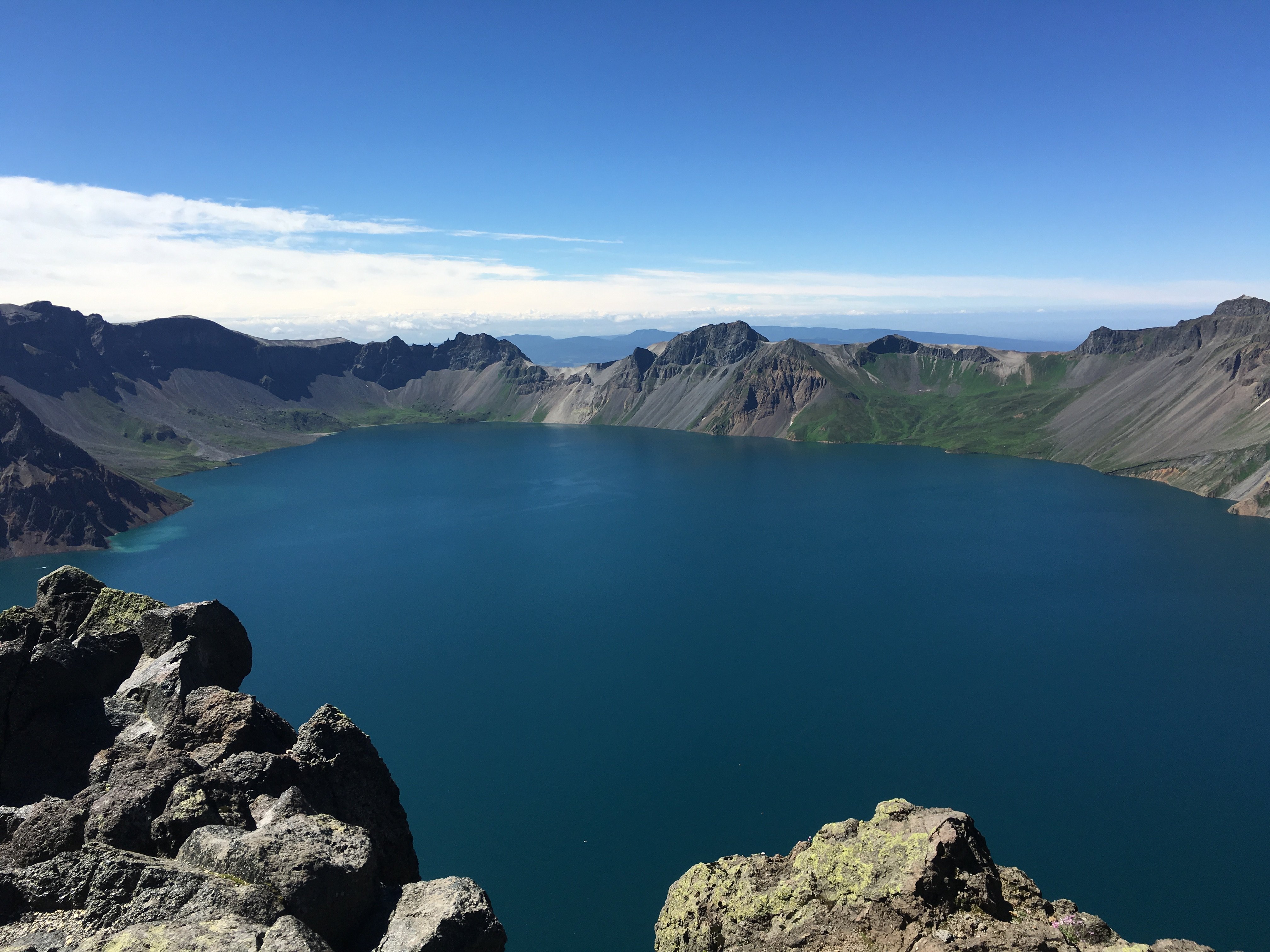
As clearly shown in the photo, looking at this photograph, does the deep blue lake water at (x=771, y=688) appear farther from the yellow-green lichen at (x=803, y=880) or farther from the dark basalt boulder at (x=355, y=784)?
the yellow-green lichen at (x=803, y=880)

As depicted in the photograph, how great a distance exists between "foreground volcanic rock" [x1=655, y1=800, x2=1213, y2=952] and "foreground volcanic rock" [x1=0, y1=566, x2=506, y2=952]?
692cm

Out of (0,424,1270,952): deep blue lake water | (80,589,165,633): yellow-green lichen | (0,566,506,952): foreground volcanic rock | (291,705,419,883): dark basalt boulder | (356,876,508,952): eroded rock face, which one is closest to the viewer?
(0,566,506,952): foreground volcanic rock

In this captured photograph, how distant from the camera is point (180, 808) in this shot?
16984 mm

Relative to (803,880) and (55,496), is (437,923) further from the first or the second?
(55,496)

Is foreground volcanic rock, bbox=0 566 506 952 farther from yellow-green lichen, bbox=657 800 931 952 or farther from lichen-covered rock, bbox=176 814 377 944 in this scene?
yellow-green lichen, bbox=657 800 931 952

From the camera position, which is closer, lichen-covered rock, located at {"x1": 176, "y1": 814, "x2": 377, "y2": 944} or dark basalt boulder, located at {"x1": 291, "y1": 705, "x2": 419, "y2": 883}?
lichen-covered rock, located at {"x1": 176, "y1": 814, "x2": 377, "y2": 944}

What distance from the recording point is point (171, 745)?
2067cm

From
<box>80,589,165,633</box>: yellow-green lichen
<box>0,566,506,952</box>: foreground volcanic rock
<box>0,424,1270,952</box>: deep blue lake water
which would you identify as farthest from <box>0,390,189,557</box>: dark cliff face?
<box>0,566,506,952</box>: foreground volcanic rock

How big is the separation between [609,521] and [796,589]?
200 ft

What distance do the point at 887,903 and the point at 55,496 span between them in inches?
7784

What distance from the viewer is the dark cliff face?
153750mm

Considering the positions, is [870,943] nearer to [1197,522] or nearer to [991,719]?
[991,719]

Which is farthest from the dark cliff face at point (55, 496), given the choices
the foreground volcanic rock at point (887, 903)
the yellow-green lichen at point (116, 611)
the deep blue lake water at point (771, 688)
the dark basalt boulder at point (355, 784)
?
the foreground volcanic rock at point (887, 903)

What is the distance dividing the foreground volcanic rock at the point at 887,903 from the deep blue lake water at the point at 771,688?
32.9 m
